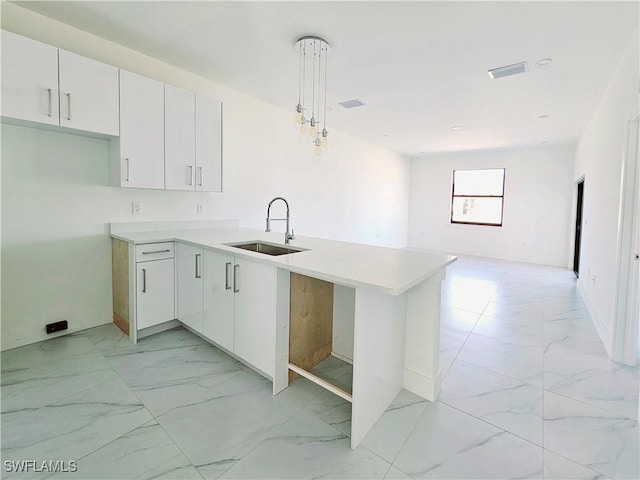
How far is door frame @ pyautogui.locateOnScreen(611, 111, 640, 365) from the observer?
2428 mm

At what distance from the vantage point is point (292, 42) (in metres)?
2.65

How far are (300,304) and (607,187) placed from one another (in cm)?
341

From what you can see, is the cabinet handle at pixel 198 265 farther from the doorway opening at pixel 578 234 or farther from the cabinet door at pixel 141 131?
the doorway opening at pixel 578 234

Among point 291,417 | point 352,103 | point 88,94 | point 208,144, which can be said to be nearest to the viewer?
point 291,417

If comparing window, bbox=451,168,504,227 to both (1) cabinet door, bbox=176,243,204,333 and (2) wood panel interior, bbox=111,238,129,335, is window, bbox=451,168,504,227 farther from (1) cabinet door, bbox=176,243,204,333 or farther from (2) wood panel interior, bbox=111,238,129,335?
(2) wood panel interior, bbox=111,238,129,335

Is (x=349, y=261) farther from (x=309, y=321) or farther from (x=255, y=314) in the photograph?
(x=255, y=314)

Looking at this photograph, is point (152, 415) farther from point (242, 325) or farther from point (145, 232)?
point (145, 232)

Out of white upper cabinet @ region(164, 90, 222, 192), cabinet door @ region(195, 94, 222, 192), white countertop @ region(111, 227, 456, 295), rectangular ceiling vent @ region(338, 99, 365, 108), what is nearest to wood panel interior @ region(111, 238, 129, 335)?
white countertop @ region(111, 227, 456, 295)

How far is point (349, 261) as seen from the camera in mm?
1927

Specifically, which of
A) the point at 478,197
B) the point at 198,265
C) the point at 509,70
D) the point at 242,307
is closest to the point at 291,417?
the point at 242,307

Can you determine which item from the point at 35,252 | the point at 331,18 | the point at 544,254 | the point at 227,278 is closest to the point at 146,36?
the point at 331,18

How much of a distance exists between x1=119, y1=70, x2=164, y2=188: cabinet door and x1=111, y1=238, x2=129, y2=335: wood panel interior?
23.7 inches

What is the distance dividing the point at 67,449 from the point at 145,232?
1887 millimetres

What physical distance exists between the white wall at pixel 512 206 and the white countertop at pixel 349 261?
635 centimetres
